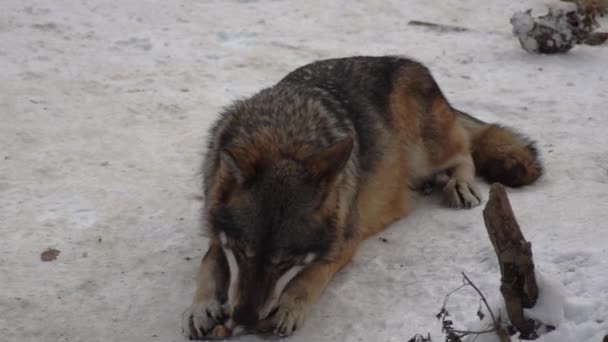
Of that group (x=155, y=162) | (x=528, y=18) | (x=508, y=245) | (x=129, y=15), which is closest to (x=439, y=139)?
(x=155, y=162)

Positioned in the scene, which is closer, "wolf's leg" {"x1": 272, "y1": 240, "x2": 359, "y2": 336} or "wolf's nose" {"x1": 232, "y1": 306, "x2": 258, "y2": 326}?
"wolf's nose" {"x1": 232, "y1": 306, "x2": 258, "y2": 326}

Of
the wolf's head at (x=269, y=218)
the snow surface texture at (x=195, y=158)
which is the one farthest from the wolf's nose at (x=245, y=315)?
the snow surface texture at (x=195, y=158)

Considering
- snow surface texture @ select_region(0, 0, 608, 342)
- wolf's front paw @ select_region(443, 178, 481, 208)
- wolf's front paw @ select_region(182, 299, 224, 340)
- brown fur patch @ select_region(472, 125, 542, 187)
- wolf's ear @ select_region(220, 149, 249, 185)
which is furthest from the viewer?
brown fur patch @ select_region(472, 125, 542, 187)

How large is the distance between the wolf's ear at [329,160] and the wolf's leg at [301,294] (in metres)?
0.63

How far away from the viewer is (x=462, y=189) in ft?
18.4

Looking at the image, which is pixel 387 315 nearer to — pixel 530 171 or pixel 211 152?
pixel 211 152

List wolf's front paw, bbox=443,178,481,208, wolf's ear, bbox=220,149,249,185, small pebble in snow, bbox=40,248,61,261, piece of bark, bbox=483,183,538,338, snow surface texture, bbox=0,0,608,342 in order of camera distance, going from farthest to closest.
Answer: wolf's front paw, bbox=443,178,481,208
small pebble in snow, bbox=40,248,61,261
snow surface texture, bbox=0,0,608,342
wolf's ear, bbox=220,149,249,185
piece of bark, bbox=483,183,538,338

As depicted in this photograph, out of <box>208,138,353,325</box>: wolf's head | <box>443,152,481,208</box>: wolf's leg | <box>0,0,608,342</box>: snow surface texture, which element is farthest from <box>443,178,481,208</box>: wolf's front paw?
<box>208,138,353,325</box>: wolf's head

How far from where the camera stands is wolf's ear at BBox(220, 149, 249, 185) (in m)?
3.87

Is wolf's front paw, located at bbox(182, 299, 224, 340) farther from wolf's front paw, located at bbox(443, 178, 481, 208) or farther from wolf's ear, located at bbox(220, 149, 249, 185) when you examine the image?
wolf's front paw, located at bbox(443, 178, 481, 208)

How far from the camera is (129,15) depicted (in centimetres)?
939

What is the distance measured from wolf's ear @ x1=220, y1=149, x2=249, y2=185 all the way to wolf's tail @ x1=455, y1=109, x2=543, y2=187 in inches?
105

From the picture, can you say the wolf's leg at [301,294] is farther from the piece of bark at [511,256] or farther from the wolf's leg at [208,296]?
the piece of bark at [511,256]

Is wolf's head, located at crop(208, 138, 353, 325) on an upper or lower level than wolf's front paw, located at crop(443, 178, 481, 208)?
upper
